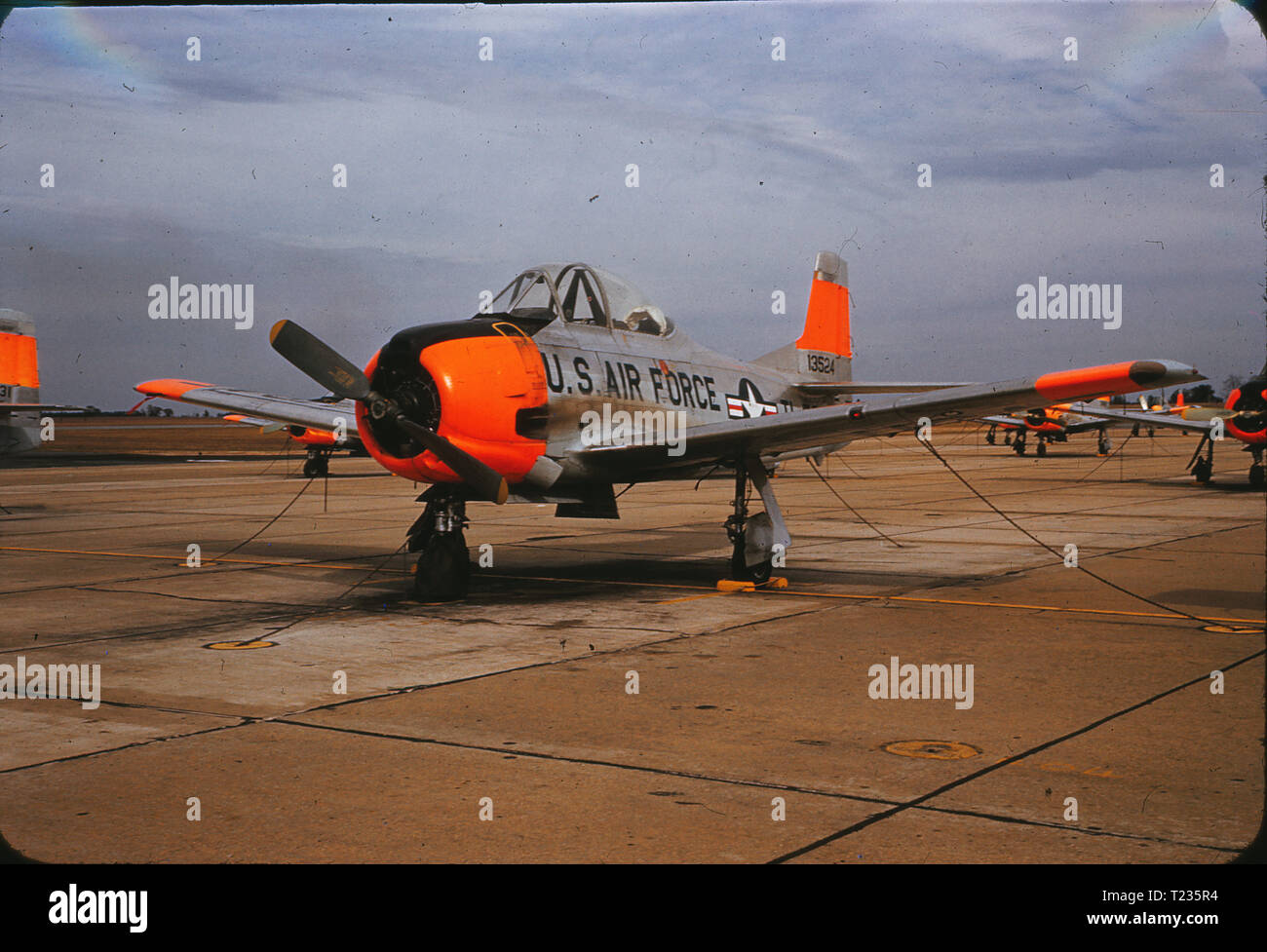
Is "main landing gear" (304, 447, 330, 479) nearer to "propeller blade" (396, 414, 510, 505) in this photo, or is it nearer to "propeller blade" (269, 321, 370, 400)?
"propeller blade" (269, 321, 370, 400)

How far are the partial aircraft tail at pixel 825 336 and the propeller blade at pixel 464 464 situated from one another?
21.0 feet

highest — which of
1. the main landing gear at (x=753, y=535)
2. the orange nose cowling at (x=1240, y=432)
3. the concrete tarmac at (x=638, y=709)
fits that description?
the orange nose cowling at (x=1240, y=432)

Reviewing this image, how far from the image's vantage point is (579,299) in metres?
10.7

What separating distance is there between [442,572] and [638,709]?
4266 mm

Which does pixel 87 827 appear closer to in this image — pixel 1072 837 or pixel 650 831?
pixel 650 831

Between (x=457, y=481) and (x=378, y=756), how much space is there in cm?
459

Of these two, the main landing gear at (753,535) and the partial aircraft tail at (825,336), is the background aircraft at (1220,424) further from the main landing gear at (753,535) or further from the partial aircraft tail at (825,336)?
the main landing gear at (753,535)

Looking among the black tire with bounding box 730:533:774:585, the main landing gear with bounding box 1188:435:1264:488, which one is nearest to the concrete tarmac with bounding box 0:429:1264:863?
the black tire with bounding box 730:533:774:585

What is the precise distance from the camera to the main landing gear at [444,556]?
9805mm

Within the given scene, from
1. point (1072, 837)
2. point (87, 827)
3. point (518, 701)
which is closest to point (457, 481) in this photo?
point (518, 701)

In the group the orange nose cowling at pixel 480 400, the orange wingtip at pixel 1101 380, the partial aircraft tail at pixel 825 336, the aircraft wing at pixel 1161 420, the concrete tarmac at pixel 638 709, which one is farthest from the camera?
the aircraft wing at pixel 1161 420

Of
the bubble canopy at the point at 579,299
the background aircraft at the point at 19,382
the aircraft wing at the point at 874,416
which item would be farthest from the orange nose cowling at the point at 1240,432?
the background aircraft at the point at 19,382

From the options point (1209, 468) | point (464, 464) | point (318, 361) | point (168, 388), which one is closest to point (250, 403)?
point (168, 388)
